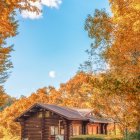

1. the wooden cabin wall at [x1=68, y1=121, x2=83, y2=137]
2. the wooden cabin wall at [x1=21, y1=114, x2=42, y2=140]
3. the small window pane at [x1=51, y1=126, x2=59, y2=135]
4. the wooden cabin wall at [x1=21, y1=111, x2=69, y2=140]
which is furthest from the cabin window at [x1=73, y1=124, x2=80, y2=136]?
the wooden cabin wall at [x1=21, y1=114, x2=42, y2=140]

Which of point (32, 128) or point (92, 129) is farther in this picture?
Result: point (92, 129)

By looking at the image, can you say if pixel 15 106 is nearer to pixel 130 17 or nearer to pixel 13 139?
pixel 13 139

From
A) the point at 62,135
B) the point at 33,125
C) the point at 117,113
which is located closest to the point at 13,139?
the point at 33,125

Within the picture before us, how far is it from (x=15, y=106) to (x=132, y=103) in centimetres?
4054

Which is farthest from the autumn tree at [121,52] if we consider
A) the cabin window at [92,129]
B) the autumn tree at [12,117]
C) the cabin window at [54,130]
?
the autumn tree at [12,117]

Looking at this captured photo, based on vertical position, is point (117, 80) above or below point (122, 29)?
below

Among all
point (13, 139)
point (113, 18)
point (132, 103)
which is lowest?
point (13, 139)

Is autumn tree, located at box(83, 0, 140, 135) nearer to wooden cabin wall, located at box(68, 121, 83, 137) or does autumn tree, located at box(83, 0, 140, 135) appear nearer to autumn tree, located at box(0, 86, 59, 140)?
wooden cabin wall, located at box(68, 121, 83, 137)

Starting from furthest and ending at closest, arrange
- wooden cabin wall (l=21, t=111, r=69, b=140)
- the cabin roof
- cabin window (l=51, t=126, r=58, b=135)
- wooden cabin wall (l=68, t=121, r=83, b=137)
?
1. cabin window (l=51, t=126, r=58, b=135)
2. wooden cabin wall (l=21, t=111, r=69, b=140)
3. wooden cabin wall (l=68, t=121, r=83, b=137)
4. the cabin roof

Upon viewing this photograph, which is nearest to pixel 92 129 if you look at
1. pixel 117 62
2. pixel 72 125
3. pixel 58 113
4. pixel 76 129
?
pixel 76 129

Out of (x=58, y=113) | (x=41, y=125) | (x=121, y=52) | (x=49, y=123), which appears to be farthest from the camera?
(x=41, y=125)

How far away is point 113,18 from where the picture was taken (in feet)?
58.5

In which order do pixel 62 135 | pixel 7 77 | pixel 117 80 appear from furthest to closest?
pixel 62 135
pixel 7 77
pixel 117 80

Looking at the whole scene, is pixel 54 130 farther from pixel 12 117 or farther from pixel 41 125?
pixel 12 117
